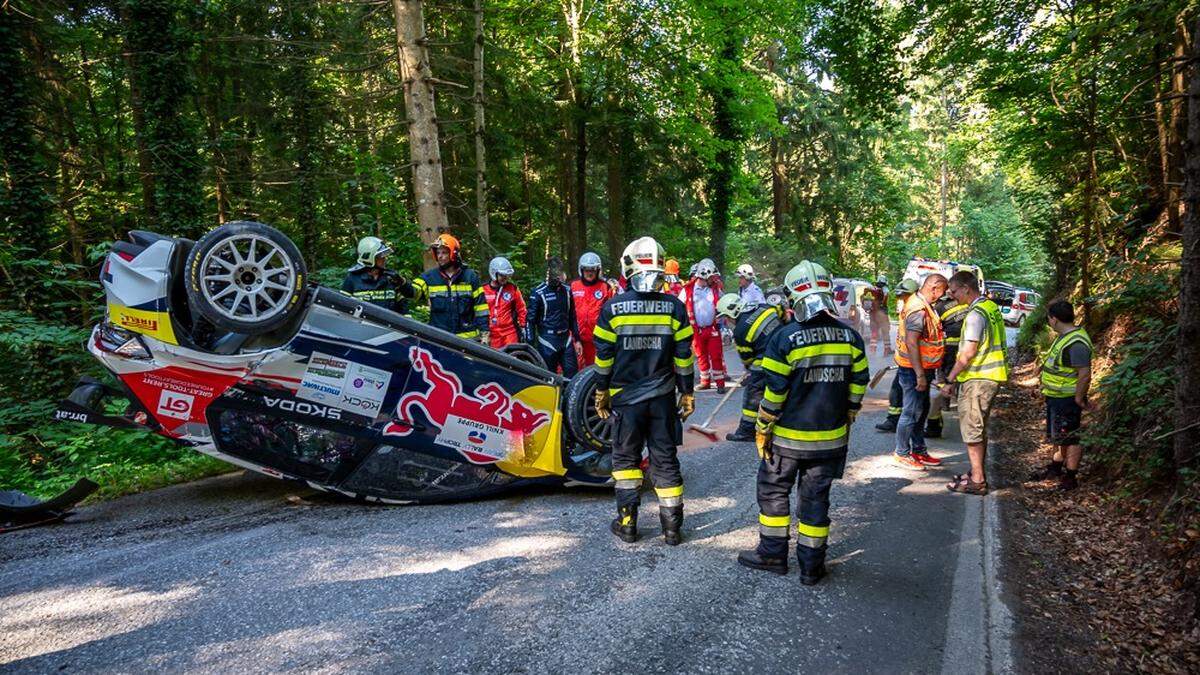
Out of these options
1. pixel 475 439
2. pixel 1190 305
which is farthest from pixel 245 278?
pixel 1190 305

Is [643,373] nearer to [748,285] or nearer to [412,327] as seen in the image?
[412,327]

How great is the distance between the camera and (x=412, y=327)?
4789 millimetres

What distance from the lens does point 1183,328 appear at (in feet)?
14.7

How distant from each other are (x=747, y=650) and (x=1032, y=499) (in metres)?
4.32

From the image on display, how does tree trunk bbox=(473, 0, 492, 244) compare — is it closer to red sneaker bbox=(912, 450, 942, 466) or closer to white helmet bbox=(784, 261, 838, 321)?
red sneaker bbox=(912, 450, 942, 466)

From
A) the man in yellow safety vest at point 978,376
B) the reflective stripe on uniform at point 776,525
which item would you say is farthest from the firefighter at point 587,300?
the reflective stripe on uniform at point 776,525

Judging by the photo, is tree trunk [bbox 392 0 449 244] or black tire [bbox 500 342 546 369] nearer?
black tire [bbox 500 342 546 369]

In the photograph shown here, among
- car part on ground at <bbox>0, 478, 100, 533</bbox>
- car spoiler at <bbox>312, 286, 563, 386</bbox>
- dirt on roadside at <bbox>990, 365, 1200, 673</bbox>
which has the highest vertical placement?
car spoiler at <bbox>312, 286, 563, 386</bbox>

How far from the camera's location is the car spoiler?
180 inches

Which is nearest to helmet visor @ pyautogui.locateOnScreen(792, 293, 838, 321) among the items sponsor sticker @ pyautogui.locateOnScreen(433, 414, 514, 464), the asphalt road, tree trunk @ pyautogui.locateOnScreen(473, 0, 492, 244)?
the asphalt road

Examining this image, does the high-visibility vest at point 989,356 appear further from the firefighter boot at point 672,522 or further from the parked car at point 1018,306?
the parked car at point 1018,306

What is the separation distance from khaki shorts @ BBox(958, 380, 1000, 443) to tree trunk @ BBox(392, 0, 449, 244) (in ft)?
21.1

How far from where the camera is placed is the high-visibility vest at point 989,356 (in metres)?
5.94

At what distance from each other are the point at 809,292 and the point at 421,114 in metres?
6.12
